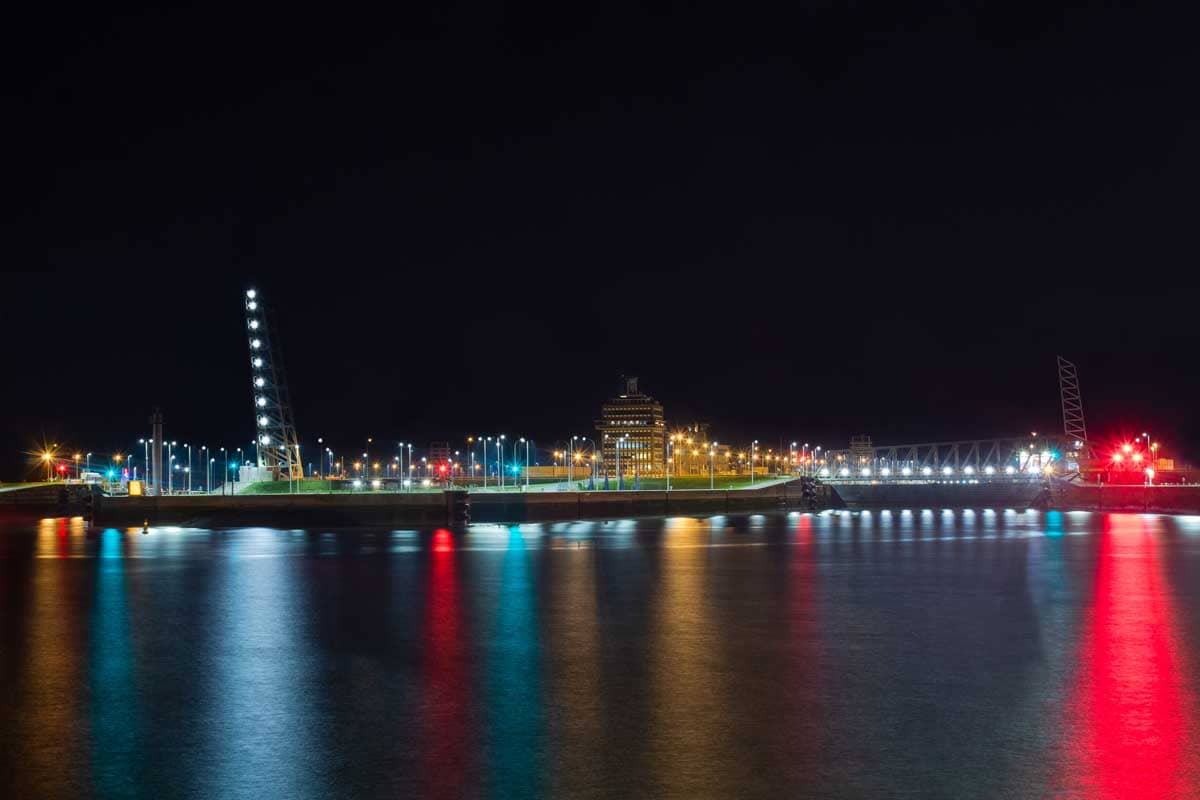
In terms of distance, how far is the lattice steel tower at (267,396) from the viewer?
106438mm

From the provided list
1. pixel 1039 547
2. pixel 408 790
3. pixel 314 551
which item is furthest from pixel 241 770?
pixel 1039 547

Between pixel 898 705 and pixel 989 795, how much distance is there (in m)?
3.13

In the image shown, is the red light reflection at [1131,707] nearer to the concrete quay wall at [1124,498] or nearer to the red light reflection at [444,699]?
the red light reflection at [444,699]

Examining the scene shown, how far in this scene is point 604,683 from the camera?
12.3 m

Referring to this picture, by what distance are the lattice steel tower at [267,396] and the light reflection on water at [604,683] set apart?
268 ft

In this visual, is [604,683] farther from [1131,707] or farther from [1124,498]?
[1124,498]

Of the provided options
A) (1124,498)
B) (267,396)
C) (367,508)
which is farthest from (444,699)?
(267,396)

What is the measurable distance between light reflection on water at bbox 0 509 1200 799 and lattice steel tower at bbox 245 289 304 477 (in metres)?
81.6

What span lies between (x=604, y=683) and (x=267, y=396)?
339 ft

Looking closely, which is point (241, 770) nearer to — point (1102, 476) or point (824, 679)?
point (824, 679)

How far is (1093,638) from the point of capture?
1541 cm

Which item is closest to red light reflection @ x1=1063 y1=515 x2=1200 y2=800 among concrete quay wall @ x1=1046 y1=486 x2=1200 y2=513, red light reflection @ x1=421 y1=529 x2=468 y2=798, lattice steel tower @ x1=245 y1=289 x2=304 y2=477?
red light reflection @ x1=421 y1=529 x2=468 y2=798

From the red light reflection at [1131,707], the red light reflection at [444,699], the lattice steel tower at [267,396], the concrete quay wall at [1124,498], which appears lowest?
the concrete quay wall at [1124,498]

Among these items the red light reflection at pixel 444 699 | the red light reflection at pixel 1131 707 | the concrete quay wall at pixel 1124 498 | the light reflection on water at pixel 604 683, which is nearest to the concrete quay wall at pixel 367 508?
the concrete quay wall at pixel 1124 498
